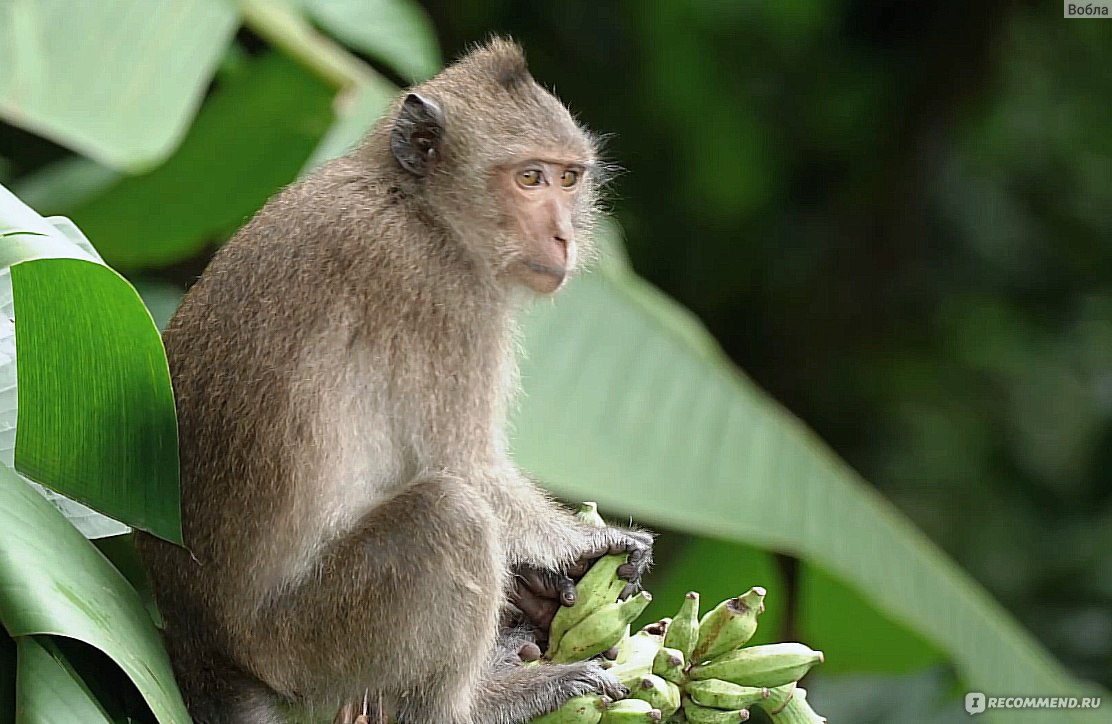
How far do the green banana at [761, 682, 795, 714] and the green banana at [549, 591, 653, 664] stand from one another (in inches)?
8.4

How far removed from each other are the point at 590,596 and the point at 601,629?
0.43ft

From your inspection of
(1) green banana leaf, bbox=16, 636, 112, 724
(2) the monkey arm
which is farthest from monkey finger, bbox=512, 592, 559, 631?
(1) green banana leaf, bbox=16, 636, 112, 724

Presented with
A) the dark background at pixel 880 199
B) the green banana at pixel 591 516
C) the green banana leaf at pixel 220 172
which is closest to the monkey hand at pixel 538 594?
the green banana at pixel 591 516

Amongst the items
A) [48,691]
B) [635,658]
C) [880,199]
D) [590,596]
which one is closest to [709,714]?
[635,658]

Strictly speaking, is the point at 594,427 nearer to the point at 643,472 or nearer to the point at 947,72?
the point at 643,472

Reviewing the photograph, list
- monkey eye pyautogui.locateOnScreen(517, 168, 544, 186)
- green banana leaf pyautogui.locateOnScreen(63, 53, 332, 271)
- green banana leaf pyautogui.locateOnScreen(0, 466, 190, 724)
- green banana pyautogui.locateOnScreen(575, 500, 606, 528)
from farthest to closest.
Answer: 1. green banana leaf pyautogui.locateOnScreen(63, 53, 332, 271)
2. monkey eye pyautogui.locateOnScreen(517, 168, 544, 186)
3. green banana pyautogui.locateOnScreen(575, 500, 606, 528)
4. green banana leaf pyautogui.locateOnScreen(0, 466, 190, 724)

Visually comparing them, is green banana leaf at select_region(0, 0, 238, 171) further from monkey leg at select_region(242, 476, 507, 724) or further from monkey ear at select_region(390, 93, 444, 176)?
monkey leg at select_region(242, 476, 507, 724)

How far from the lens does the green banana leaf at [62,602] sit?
1.36m

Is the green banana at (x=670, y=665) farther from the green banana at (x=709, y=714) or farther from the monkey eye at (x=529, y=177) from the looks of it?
the monkey eye at (x=529, y=177)

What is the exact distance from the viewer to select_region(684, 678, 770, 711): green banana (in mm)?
1777

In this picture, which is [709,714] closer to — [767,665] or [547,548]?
[767,665]

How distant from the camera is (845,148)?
243 inches

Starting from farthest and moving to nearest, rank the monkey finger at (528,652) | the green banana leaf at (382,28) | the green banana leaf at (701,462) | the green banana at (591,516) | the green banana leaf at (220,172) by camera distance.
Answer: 1. the green banana leaf at (382,28)
2. the green banana leaf at (220,172)
3. the green banana leaf at (701,462)
4. the green banana at (591,516)
5. the monkey finger at (528,652)

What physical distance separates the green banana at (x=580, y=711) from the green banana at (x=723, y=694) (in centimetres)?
12
